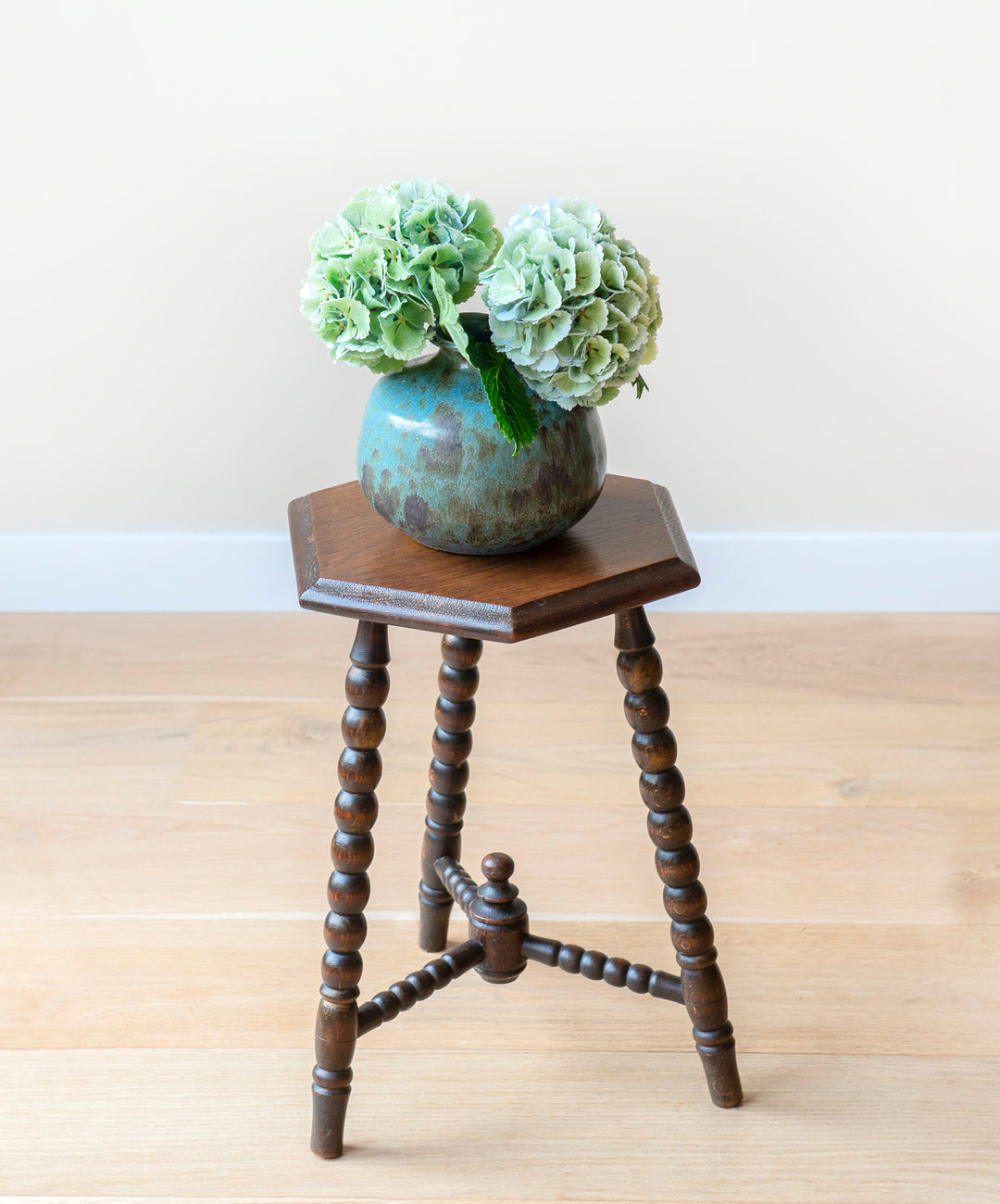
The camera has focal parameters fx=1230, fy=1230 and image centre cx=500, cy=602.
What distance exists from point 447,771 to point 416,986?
23 cm

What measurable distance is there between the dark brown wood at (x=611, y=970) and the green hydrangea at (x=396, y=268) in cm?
62

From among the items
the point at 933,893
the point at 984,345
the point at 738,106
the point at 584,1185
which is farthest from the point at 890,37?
the point at 584,1185

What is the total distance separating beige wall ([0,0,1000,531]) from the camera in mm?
1942

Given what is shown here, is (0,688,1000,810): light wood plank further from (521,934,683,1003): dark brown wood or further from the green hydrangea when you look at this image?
the green hydrangea

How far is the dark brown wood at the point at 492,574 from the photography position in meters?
0.97

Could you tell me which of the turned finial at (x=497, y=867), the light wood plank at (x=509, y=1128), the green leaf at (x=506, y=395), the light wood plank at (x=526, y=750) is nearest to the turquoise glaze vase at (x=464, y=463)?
the green leaf at (x=506, y=395)

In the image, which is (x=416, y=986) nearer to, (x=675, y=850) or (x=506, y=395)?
(x=675, y=850)

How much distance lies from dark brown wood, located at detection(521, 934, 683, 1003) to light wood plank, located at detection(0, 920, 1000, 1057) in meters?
0.14

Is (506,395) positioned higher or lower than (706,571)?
higher

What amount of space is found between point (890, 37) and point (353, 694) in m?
1.50

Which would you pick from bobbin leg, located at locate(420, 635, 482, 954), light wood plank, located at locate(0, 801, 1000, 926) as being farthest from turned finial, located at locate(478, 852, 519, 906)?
light wood plank, located at locate(0, 801, 1000, 926)

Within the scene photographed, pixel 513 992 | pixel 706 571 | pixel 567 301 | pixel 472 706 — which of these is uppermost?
pixel 567 301

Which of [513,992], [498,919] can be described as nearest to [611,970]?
[498,919]

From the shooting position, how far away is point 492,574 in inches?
40.1
